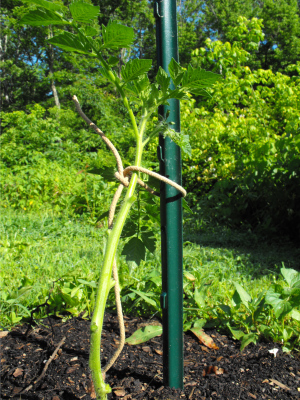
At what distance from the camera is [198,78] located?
744mm

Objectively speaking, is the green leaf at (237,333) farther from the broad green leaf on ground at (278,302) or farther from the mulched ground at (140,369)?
the broad green leaf on ground at (278,302)

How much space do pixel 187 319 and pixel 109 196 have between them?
331 cm

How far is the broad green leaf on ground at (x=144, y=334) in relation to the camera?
136 centimetres

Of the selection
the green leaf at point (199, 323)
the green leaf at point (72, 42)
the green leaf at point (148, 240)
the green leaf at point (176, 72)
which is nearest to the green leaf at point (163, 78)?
the green leaf at point (176, 72)

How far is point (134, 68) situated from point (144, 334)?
111cm

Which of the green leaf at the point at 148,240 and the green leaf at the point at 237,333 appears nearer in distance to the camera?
the green leaf at the point at 148,240

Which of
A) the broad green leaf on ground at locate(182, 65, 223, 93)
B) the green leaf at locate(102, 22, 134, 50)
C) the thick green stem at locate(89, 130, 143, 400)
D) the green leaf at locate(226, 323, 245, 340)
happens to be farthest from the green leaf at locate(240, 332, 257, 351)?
the green leaf at locate(102, 22, 134, 50)

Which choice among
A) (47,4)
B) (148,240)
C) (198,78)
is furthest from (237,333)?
(47,4)

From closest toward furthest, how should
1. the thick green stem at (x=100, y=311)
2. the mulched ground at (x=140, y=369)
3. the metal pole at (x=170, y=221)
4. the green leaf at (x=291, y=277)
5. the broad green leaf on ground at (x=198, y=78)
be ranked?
the thick green stem at (x=100, y=311) < the broad green leaf on ground at (x=198, y=78) < the metal pole at (x=170, y=221) < the mulched ground at (x=140, y=369) < the green leaf at (x=291, y=277)

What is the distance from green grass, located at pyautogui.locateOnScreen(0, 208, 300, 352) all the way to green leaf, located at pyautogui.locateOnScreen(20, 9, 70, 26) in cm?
46

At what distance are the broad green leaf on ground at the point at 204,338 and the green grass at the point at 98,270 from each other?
6 centimetres

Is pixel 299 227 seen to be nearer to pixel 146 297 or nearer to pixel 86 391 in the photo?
pixel 146 297

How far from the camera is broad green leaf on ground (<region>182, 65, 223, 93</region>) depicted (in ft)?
2.41

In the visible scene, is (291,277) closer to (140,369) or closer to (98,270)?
(140,369)
